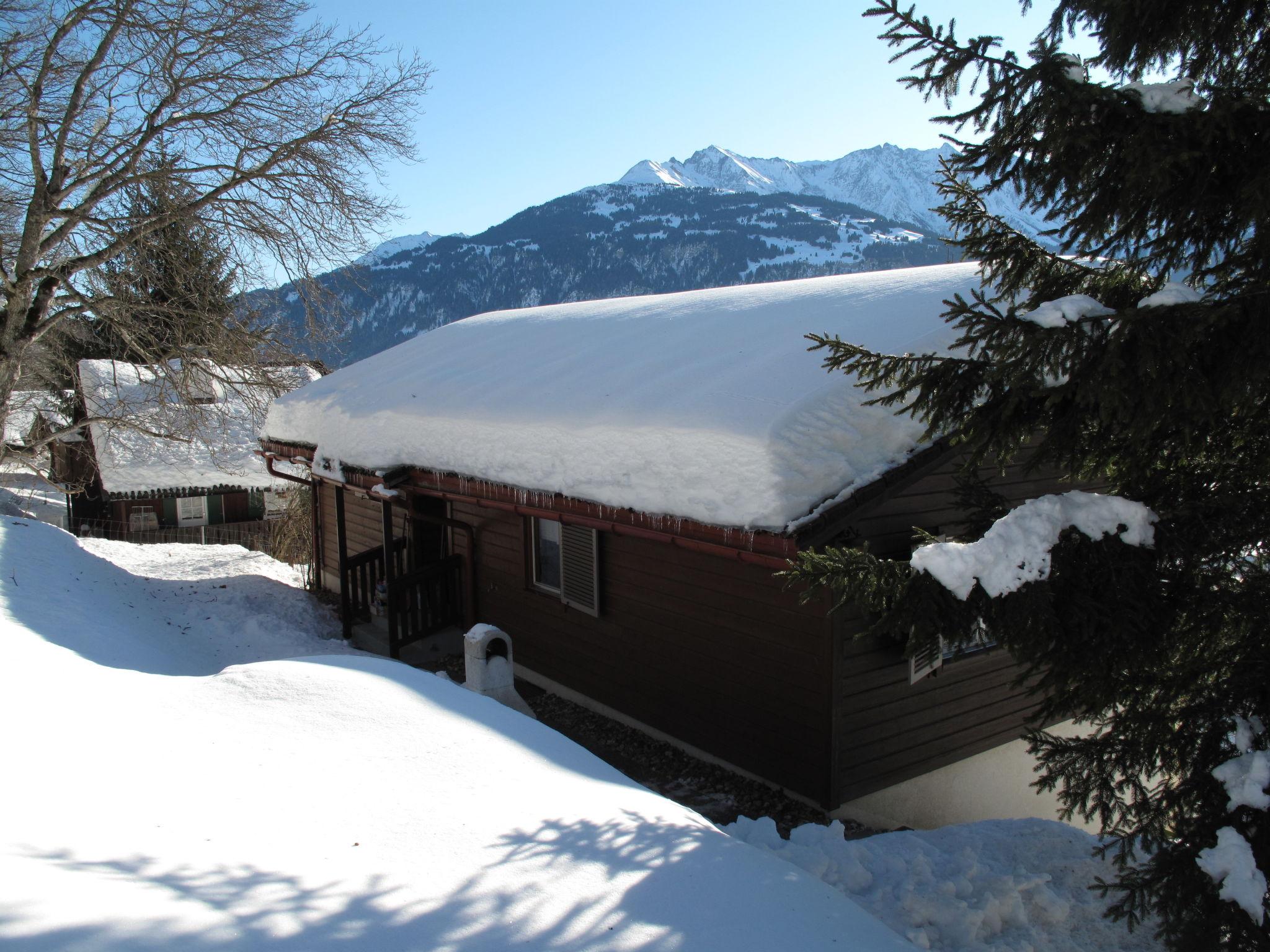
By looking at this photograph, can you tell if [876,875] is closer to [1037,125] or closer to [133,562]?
[1037,125]

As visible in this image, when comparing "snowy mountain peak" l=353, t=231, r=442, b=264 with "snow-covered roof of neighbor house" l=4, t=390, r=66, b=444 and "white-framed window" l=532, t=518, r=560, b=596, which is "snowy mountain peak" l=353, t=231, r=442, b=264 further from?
"white-framed window" l=532, t=518, r=560, b=596

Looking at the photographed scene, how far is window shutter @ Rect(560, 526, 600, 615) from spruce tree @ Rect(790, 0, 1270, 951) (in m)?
4.36

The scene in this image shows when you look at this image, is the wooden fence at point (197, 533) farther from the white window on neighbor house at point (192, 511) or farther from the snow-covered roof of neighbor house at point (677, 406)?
the snow-covered roof of neighbor house at point (677, 406)

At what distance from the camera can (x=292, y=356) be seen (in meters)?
15.2

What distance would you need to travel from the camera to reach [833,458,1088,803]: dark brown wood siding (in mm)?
5809

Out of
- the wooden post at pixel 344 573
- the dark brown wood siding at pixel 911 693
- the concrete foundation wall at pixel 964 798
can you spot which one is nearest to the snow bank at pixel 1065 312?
the dark brown wood siding at pixel 911 693

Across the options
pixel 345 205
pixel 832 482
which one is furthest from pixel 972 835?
pixel 345 205

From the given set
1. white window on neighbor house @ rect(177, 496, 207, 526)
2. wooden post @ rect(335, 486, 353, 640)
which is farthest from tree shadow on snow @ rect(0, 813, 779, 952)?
white window on neighbor house @ rect(177, 496, 207, 526)

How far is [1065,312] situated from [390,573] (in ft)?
28.4

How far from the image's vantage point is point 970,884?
4.03m

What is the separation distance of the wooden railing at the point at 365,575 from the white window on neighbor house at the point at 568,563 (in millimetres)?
3055

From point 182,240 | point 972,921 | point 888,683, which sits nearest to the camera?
point 972,921

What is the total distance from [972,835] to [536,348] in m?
7.66

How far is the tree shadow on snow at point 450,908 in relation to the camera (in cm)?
215
